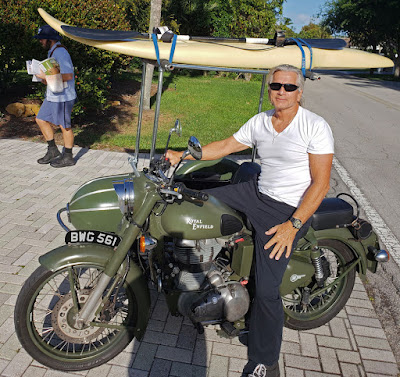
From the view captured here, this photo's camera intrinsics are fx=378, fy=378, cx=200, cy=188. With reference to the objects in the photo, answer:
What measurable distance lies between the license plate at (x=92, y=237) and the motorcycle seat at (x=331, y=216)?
142cm

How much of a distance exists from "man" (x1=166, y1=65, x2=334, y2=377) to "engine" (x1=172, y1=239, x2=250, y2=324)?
0.49ft

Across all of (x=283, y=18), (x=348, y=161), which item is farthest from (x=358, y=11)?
(x=348, y=161)

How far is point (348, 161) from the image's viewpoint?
8.07 metres

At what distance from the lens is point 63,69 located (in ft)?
19.2

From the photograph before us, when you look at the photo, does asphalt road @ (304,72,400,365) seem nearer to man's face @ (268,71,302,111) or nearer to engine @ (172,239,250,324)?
engine @ (172,239,250,324)

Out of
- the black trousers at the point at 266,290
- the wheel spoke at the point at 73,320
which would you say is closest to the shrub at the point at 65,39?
the wheel spoke at the point at 73,320

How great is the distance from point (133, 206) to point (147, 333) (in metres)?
1.29

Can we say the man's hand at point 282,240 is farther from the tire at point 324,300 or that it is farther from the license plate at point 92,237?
the license plate at point 92,237

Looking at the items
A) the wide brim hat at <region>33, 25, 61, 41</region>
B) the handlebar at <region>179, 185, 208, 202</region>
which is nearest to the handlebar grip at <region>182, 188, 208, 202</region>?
the handlebar at <region>179, 185, 208, 202</region>

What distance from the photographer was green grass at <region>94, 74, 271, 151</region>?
8586 millimetres

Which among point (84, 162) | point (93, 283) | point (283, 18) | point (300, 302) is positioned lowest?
point (84, 162)

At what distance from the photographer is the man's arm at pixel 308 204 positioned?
2410 millimetres

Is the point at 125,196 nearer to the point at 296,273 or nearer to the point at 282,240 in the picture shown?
the point at 282,240

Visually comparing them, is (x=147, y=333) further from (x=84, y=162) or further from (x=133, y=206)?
(x=84, y=162)
